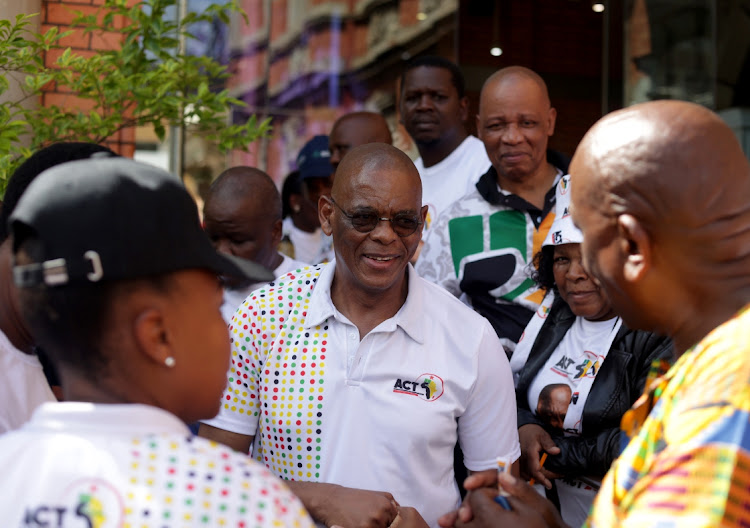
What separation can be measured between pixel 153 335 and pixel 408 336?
149cm

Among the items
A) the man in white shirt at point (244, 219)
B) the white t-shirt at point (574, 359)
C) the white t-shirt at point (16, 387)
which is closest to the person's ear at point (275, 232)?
the man in white shirt at point (244, 219)

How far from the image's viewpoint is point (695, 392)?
5.01ft

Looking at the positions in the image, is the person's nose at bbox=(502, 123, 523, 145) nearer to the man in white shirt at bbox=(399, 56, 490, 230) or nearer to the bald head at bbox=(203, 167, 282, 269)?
the man in white shirt at bbox=(399, 56, 490, 230)

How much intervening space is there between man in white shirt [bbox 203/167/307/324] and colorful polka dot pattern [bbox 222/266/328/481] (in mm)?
1367

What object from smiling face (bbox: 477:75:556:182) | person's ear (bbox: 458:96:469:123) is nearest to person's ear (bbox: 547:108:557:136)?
smiling face (bbox: 477:75:556:182)

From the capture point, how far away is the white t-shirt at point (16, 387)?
7.81 ft

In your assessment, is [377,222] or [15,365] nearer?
[15,365]

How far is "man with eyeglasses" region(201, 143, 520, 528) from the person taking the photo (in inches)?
111

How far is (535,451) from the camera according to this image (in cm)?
321

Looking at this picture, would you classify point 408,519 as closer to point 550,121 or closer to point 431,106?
point 550,121

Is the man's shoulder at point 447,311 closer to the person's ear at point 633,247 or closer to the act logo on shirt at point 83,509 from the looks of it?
the person's ear at point 633,247

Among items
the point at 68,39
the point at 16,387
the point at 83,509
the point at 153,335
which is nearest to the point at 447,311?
the point at 16,387

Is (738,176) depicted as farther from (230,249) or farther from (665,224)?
(230,249)

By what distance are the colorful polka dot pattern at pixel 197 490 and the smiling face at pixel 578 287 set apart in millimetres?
2057
